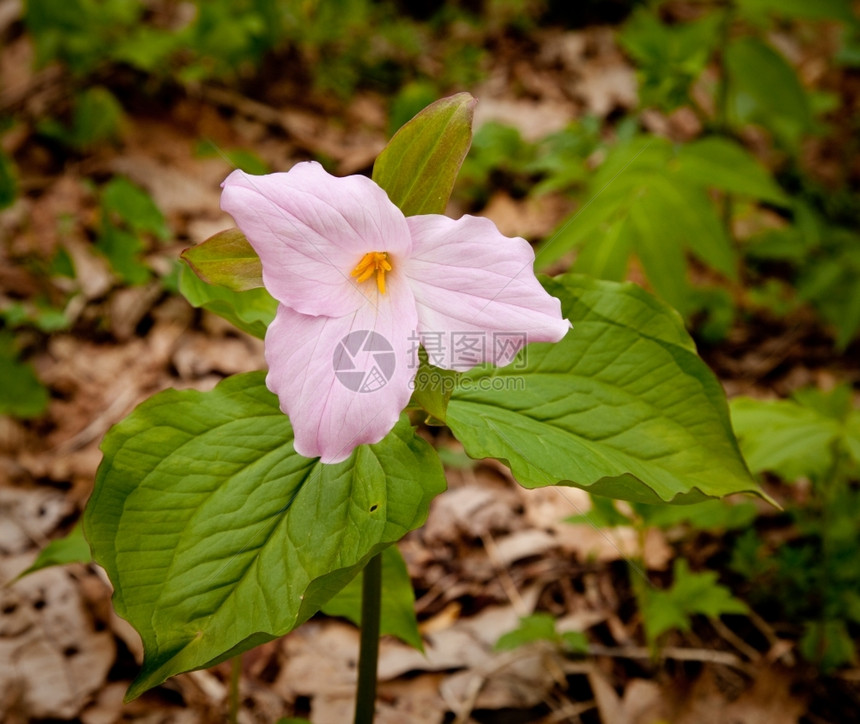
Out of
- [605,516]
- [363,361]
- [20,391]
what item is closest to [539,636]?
[605,516]

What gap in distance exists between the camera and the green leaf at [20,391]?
1.93m

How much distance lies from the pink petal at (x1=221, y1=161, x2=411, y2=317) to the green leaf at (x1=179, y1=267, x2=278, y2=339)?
0.19 meters

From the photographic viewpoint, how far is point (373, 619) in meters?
1.09

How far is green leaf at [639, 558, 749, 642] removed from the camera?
55.2 inches

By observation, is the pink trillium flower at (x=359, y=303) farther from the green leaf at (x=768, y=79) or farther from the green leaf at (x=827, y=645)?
the green leaf at (x=768, y=79)

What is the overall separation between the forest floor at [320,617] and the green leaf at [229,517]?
2.26ft

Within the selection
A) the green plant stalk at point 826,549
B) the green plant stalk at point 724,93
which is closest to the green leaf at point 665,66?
the green plant stalk at point 724,93

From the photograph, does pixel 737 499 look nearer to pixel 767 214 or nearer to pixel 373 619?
pixel 373 619

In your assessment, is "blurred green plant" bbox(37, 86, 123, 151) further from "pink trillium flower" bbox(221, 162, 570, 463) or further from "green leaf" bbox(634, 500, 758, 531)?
"green leaf" bbox(634, 500, 758, 531)

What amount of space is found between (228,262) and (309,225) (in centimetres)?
15

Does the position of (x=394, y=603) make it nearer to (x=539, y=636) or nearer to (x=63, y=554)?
(x=539, y=636)

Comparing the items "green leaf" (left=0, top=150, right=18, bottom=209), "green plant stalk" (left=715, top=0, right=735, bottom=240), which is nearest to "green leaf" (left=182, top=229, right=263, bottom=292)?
"green leaf" (left=0, top=150, right=18, bottom=209)

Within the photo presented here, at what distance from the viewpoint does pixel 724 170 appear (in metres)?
1.97

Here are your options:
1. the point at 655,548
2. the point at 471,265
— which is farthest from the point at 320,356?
the point at 655,548
